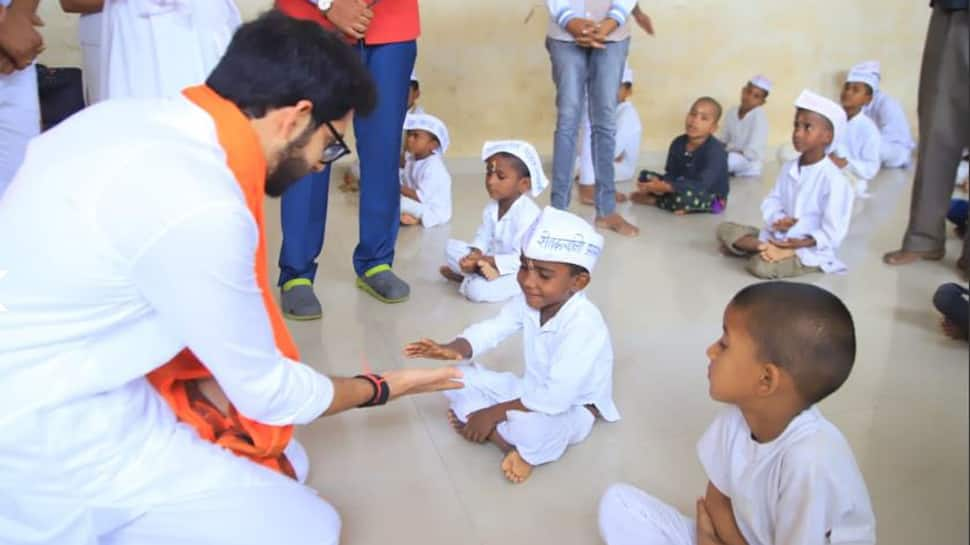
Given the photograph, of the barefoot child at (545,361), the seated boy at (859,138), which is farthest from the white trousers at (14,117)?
the seated boy at (859,138)

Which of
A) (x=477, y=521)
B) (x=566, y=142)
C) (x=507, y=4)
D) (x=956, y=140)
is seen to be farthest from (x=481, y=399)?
(x=507, y=4)

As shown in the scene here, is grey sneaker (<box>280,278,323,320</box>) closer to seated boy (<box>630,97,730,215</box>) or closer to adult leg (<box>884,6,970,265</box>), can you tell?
seated boy (<box>630,97,730,215</box>)

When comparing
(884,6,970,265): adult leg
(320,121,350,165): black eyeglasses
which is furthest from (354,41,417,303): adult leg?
(884,6,970,265): adult leg

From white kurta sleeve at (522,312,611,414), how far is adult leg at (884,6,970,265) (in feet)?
7.24

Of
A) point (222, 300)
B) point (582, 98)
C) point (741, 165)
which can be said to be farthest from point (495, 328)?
point (741, 165)

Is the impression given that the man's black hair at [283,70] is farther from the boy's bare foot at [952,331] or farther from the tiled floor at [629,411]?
the boy's bare foot at [952,331]

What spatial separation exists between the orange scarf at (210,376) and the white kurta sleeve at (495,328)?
650mm

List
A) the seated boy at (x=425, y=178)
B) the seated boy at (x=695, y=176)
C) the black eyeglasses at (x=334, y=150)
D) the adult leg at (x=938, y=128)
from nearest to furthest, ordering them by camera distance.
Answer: the black eyeglasses at (x=334, y=150) < the adult leg at (x=938, y=128) < the seated boy at (x=425, y=178) < the seated boy at (x=695, y=176)

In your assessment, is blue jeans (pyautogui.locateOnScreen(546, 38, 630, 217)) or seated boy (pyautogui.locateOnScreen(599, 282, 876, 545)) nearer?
seated boy (pyautogui.locateOnScreen(599, 282, 876, 545))

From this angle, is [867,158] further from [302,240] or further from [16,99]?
[16,99]

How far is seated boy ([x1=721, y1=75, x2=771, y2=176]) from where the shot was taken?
17.9 ft

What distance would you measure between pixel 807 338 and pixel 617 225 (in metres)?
2.73

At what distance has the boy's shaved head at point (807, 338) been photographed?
152 cm

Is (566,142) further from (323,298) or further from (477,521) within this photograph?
(477,521)
